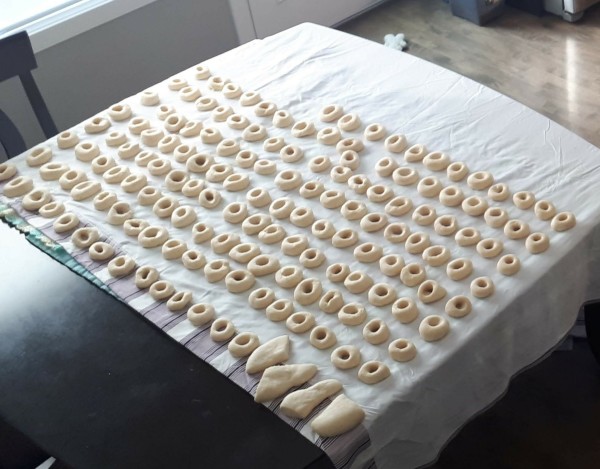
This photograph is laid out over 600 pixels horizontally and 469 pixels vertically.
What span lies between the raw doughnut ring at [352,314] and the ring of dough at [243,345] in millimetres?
155

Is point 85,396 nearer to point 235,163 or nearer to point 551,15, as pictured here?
point 235,163

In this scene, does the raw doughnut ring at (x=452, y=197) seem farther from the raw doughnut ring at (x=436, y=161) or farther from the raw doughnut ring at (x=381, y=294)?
the raw doughnut ring at (x=381, y=294)

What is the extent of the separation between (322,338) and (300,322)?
2.1 inches

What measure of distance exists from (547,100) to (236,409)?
2046 mm

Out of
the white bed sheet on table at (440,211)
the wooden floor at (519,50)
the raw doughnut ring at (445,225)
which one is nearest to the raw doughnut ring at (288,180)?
the white bed sheet on table at (440,211)

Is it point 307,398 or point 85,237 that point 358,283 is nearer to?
point 307,398

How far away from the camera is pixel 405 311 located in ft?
4.69

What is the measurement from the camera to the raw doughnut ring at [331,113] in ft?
6.54

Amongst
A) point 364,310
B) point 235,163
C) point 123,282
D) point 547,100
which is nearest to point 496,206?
point 364,310

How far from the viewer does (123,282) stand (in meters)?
1.64

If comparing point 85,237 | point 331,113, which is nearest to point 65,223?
point 85,237

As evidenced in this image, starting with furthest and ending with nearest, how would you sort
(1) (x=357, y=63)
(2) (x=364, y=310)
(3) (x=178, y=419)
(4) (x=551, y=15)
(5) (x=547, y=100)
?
(4) (x=551, y=15) → (5) (x=547, y=100) → (1) (x=357, y=63) → (2) (x=364, y=310) → (3) (x=178, y=419)

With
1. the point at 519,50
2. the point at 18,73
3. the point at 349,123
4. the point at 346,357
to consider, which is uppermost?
the point at 18,73

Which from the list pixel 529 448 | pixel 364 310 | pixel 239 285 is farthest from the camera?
pixel 529 448
